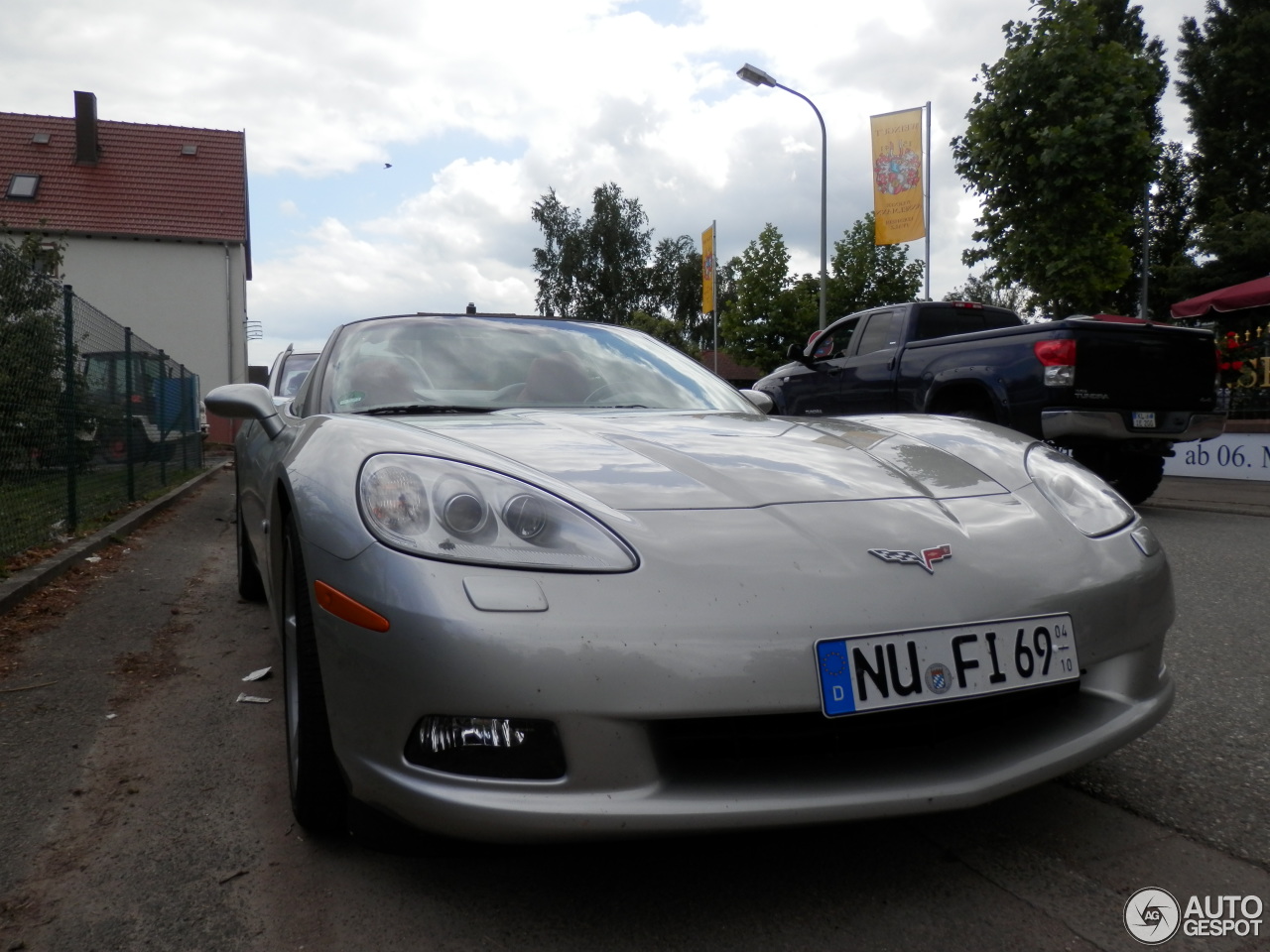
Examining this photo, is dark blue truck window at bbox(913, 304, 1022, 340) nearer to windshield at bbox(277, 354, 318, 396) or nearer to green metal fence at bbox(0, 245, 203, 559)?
windshield at bbox(277, 354, 318, 396)

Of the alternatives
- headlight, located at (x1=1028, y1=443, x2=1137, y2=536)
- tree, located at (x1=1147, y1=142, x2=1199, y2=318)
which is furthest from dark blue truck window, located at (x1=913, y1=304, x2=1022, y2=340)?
tree, located at (x1=1147, y1=142, x2=1199, y2=318)

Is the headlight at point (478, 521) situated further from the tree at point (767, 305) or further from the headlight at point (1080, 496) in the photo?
the tree at point (767, 305)

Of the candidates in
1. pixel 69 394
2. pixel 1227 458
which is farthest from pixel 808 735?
pixel 1227 458

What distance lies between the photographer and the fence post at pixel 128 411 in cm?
924

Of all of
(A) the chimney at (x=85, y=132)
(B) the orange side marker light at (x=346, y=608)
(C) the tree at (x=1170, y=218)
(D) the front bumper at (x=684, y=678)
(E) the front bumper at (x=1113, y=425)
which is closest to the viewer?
(D) the front bumper at (x=684, y=678)

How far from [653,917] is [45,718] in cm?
222

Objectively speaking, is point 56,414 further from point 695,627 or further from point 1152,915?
point 1152,915

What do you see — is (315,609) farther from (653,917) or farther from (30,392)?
(30,392)

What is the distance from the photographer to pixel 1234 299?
14102 mm

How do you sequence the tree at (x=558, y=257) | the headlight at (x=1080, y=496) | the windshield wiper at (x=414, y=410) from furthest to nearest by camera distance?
the tree at (x=558, y=257)
the windshield wiper at (x=414, y=410)
the headlight at (x=1080, y=496)

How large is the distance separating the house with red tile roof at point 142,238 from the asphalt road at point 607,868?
2928 cm

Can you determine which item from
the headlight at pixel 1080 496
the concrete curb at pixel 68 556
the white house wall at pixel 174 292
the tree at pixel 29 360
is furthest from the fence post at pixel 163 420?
the white house wall at pixel 174 292

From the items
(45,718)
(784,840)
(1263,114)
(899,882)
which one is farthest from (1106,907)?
(1263,114)

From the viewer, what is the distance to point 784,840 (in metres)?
2.12
